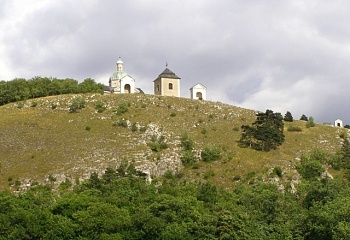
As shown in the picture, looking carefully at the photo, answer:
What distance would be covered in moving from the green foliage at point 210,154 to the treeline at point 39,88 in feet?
116

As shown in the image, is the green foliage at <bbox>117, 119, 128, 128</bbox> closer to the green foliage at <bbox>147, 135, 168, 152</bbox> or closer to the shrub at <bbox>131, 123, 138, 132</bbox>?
the shrub at <bbox>131, 123, 138, 132</bbox>

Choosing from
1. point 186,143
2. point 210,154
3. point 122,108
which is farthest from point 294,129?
point 122,108

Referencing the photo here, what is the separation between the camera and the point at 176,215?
185ft

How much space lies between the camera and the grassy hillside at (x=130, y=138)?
8175cm

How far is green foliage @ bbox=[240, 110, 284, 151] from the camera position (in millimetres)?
89625

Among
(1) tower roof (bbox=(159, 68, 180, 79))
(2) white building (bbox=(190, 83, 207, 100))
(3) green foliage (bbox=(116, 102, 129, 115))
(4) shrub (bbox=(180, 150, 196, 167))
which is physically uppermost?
(1) tower roof (bbox=(159, 68, 180, 79))

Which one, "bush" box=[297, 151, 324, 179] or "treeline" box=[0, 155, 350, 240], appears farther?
"bush" box=[297, 151, 324, 179]

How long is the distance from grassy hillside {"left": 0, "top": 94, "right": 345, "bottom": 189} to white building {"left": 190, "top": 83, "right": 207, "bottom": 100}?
1081 cm

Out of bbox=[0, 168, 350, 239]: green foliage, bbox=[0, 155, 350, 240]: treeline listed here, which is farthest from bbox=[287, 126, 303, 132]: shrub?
bbox=[0, 168, 350, 239]: green foliage

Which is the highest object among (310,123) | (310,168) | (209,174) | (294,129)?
(310,123)

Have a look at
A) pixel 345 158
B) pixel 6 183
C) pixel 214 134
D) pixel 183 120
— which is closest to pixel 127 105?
pixel 183 120

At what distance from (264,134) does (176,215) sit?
3667cm

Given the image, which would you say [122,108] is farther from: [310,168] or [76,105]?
[310,168]

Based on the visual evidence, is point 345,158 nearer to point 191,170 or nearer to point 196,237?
point 191,170
